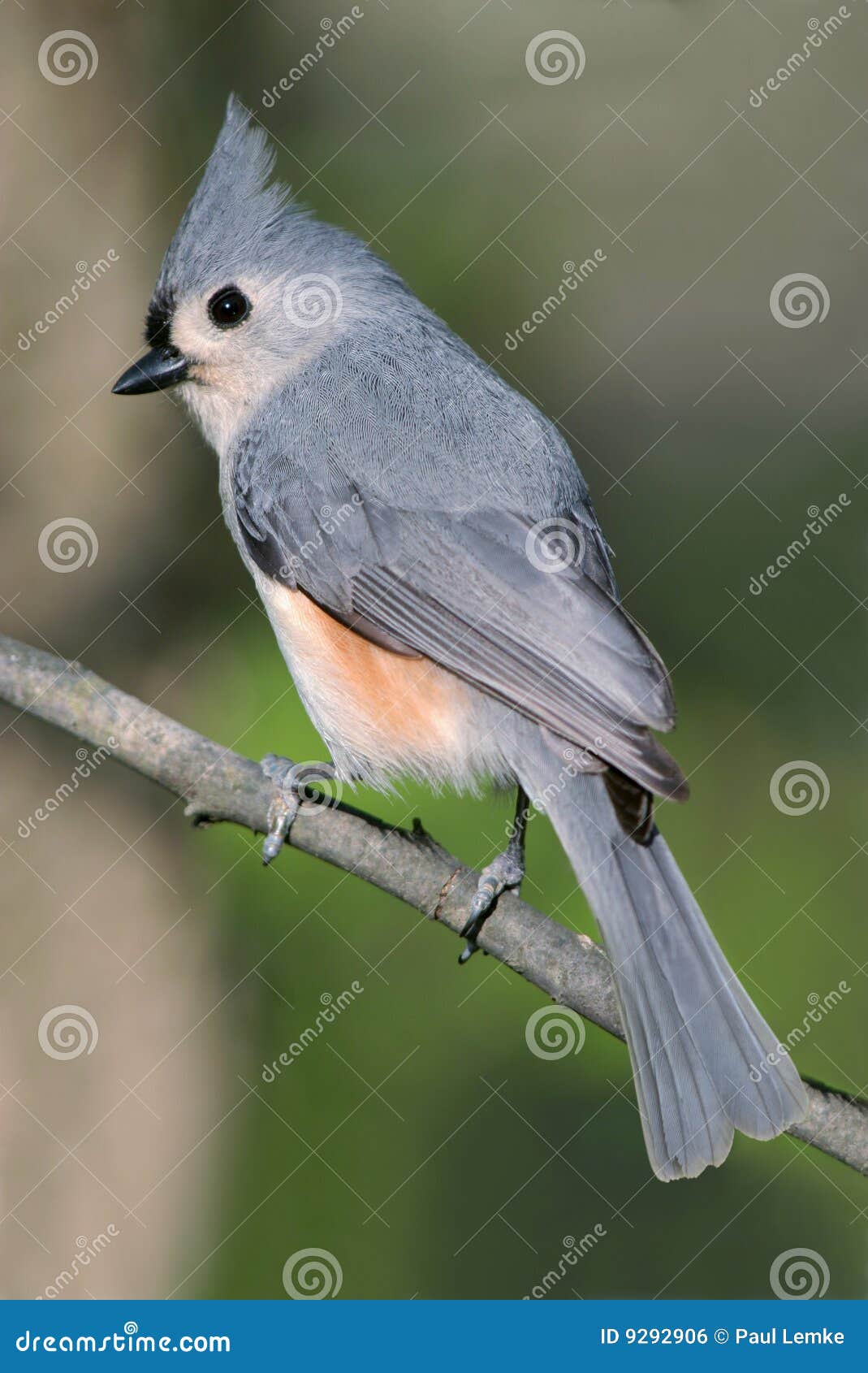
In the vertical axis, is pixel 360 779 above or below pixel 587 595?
below

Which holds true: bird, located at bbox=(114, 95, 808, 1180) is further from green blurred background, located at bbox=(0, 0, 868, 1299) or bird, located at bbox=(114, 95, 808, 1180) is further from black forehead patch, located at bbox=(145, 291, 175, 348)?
green blurred background, located at bbox=(0, 0, 868, 1299)

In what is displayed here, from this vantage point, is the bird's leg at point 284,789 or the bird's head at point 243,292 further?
the bird's head at point 243,292

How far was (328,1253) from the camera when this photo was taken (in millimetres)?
2586

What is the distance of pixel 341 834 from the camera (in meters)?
1.97

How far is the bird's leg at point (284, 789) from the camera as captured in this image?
1962 mm

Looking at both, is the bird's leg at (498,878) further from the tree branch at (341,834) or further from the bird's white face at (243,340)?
the bird's white face at (243,340)

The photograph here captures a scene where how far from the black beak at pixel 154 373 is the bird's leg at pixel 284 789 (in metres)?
0.75

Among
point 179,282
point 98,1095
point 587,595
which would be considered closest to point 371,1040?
point 98,1095

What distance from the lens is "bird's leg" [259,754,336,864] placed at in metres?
1.96

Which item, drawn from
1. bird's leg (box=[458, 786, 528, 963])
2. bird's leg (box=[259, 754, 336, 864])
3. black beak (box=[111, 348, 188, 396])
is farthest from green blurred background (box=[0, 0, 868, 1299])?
black beak (box=[111, 348, 188, 396])

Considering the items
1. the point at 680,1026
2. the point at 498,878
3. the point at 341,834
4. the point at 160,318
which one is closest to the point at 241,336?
the point at 160,318

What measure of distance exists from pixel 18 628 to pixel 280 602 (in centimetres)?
80

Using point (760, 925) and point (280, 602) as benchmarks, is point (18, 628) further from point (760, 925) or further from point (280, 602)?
point (760, 925)

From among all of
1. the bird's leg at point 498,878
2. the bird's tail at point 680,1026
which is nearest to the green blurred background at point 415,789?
the bird's leg at point 498,878
